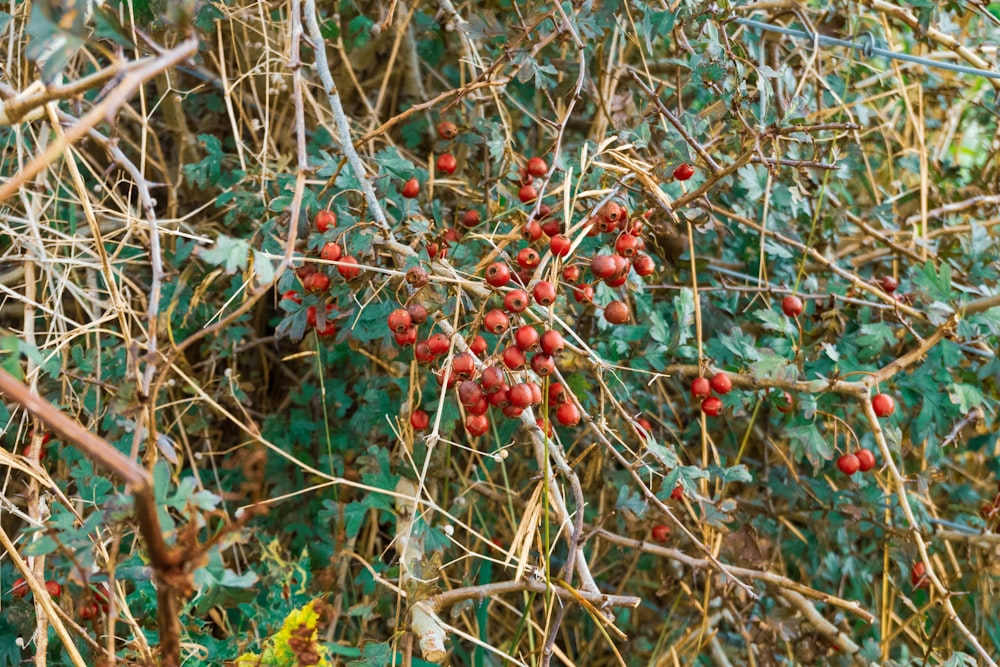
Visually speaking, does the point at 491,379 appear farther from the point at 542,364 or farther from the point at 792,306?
the point at 792,306

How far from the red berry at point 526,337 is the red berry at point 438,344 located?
0.12m

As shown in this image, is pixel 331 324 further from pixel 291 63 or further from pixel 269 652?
pixel 269 652

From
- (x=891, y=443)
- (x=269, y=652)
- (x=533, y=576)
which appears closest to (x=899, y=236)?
(x=891, y=443)

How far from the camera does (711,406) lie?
5.54ft

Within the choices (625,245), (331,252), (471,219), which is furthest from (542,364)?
(471,219)

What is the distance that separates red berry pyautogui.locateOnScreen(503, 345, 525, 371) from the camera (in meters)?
1.30

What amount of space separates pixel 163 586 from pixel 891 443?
4.77 ft

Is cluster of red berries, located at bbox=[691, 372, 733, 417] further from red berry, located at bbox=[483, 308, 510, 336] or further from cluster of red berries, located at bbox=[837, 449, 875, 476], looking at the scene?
red berry, located at bbox=[483, 308, 510, 336]

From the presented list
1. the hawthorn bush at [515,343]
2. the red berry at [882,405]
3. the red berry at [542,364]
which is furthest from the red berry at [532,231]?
the red berry at [882,405]

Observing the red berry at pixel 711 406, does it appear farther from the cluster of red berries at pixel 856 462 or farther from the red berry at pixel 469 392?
the red berry at pixel 469 392

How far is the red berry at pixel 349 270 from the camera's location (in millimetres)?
1383

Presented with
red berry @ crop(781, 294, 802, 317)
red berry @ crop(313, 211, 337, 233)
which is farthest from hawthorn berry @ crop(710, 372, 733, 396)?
red berry @ crop(313, 211, 337, 233)

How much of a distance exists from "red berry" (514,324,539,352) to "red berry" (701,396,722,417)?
1.81ft

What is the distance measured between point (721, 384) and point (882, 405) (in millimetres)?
319
